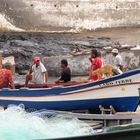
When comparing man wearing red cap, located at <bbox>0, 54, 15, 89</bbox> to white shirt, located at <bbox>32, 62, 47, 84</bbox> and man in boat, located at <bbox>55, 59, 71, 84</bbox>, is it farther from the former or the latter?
man in boat, located at <bbox>55, 59, 71, 84</bbox>

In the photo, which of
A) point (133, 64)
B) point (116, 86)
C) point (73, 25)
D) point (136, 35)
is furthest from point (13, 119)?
point (73, 25)

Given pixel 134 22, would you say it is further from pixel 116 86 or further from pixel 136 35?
pixel 116 86

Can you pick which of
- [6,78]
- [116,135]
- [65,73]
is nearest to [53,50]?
[65,73]

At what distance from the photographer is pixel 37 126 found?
10961 mm

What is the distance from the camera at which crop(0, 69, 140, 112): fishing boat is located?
512 inches

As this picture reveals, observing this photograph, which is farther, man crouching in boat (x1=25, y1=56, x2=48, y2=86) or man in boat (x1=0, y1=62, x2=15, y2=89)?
man crouching in boat (x1=25, y1=56, x2=48, y2=86)

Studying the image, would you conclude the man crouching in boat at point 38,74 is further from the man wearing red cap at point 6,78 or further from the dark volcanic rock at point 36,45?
the dark volcanic rock at point 36,45

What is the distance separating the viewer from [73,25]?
39.3 m

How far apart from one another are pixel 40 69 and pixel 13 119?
345 centimetres

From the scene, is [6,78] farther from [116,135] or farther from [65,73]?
[116,135]

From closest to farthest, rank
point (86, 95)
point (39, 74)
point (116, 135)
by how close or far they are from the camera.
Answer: point (116, 135) < point (86, 95) < point (39, 74)

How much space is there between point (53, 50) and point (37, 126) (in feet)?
52.8

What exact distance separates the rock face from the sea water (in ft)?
32.6

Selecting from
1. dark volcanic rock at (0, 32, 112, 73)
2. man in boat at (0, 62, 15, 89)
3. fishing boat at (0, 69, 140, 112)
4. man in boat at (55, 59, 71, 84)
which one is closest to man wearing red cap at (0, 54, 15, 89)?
man in boat at (0, 62, 15, 89)
